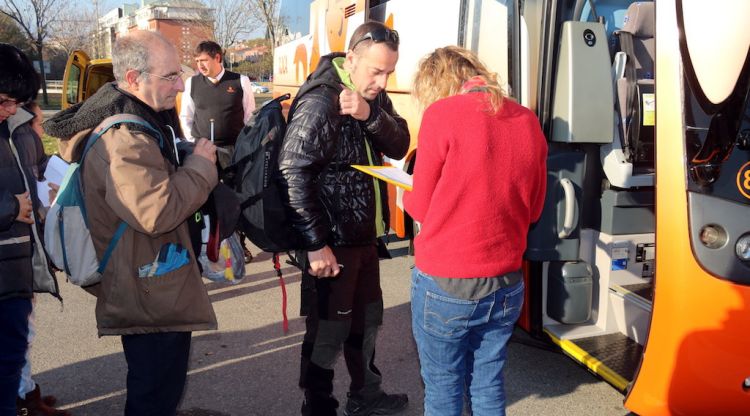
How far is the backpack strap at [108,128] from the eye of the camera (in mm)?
2094

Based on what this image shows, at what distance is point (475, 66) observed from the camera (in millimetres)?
2256

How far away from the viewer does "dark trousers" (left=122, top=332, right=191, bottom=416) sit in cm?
221

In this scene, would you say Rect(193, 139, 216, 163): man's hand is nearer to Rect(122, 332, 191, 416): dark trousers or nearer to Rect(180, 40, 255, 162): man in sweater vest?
Rect(122, 332, 191, 416): dark trousers

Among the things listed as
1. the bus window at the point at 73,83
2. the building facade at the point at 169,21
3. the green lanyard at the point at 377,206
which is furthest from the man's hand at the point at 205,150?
the building facade at the point at 169,21

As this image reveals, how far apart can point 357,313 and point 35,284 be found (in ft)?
4.71

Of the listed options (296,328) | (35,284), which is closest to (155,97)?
(35,284)

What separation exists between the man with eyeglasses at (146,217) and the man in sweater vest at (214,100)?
11.8ft

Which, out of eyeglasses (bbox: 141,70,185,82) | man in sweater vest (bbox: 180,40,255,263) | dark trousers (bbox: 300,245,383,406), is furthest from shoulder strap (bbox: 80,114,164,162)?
man in sweater vest (bbox: 180,40,255,263)

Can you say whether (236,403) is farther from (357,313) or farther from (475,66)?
(475,66)

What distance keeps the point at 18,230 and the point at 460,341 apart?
1.82 metres

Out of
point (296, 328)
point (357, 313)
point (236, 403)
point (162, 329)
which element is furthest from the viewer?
point (296, 328)

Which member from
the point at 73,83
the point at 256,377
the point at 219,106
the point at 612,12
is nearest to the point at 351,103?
the point at 256,377

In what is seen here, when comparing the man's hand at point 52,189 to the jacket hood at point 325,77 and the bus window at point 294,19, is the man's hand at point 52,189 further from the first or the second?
the bus window at point 294,19

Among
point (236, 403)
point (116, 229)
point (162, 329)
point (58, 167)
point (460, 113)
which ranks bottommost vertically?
point (236, 403)
